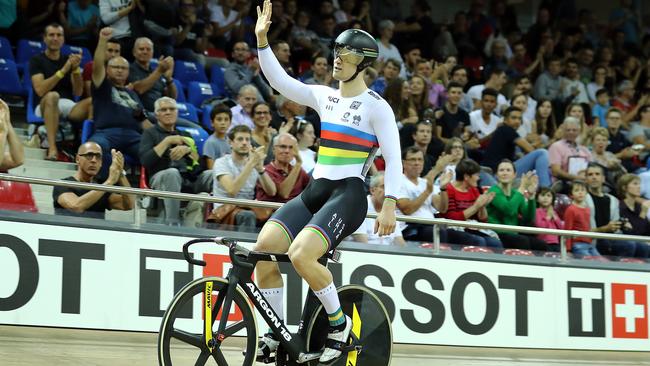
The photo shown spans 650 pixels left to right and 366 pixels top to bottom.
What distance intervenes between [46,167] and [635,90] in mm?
10460

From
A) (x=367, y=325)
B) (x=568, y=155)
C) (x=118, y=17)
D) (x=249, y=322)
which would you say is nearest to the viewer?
(x=249, y=322)

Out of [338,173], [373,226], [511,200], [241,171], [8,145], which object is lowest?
[373,226]

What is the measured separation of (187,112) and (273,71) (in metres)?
5.12

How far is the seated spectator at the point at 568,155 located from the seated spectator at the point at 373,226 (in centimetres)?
322

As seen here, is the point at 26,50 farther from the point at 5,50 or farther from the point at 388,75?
the point at 388,75

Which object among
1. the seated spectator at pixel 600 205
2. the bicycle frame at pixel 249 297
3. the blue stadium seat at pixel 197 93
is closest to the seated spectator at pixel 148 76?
the blue stadium seat at pixel 197 93

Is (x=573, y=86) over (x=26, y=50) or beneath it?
over

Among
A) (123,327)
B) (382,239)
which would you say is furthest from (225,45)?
(123,327)

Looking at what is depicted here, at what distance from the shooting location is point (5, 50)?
Result: 10.6 m

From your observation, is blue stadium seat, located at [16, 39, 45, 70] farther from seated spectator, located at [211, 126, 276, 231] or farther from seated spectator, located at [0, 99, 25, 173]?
seated spectator, located at [0, 99, 25, 173]

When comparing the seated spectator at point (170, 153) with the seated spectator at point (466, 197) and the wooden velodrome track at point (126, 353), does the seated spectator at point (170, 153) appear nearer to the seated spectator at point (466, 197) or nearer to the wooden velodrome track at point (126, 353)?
the wooden velodrome track at point (126, 353)

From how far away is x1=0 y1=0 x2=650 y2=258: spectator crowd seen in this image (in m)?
8.93

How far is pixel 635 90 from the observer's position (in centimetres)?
1677

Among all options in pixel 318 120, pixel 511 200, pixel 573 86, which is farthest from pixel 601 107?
pixel 318 120
